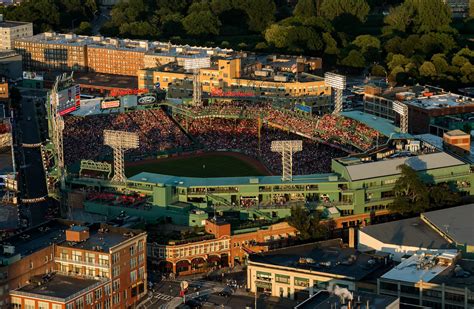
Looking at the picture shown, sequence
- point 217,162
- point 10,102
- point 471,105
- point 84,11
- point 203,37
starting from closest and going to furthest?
point 217,162, point 471,105, point 10,102, point 203,37, point 84,11

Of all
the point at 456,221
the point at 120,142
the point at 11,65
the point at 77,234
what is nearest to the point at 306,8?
the point at 11,65

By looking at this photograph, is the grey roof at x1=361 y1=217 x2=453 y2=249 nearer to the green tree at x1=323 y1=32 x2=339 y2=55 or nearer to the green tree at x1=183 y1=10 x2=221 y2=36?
the green tree at x1=323 y1=32 x2=339 y2=55

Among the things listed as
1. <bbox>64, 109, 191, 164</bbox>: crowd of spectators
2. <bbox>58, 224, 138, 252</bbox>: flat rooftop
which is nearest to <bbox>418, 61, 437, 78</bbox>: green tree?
<bbox>64, 109, 191, 164</bbox>: crowd of spectators

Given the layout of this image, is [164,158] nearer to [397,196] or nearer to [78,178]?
[78,178]

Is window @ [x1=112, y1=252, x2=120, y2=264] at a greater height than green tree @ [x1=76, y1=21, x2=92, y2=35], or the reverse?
green tree @ [x1=76, y1=21, x2=92, y2=35]

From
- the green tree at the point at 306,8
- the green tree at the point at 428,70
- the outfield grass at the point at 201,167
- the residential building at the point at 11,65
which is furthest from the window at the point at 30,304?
the green tree at the point at 306,8

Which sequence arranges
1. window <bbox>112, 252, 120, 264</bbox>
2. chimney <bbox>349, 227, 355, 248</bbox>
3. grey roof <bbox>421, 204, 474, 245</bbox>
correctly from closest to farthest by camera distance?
window <bbox>112, 252, 120, 264</bbox> < grey roof <bbox>421, 204, 474, 245</bbox> < chimney <bbox>349, 227, 355, 248</bbox>

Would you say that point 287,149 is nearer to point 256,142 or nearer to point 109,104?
point 256,142

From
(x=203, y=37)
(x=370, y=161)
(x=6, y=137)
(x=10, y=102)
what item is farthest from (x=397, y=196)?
(x=203, y=37)
